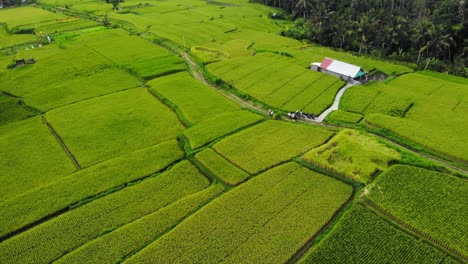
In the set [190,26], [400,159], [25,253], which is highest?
[190,26]

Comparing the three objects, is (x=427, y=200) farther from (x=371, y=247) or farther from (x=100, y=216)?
(x=100, y=216)

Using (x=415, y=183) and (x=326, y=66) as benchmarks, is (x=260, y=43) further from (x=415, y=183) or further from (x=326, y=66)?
(x=415, y=183)

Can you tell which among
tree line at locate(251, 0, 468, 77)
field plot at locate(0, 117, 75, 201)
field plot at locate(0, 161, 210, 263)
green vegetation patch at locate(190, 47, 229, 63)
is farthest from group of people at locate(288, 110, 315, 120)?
tree line at locate(251, 0, 468, 77)

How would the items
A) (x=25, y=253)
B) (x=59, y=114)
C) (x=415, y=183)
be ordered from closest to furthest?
(x=25, y=253) → (x=415, y=183) → (x=59, y=114)

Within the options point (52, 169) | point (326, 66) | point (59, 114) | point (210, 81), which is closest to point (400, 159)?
point (326, 66)

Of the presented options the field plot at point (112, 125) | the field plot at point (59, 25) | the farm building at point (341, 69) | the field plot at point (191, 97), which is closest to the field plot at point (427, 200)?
the field plot at point (191, 97)

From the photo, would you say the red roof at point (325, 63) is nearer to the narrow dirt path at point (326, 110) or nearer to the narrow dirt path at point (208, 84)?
the narrow dirt path at point (326, 110)

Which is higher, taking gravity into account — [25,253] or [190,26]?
[190,26]
